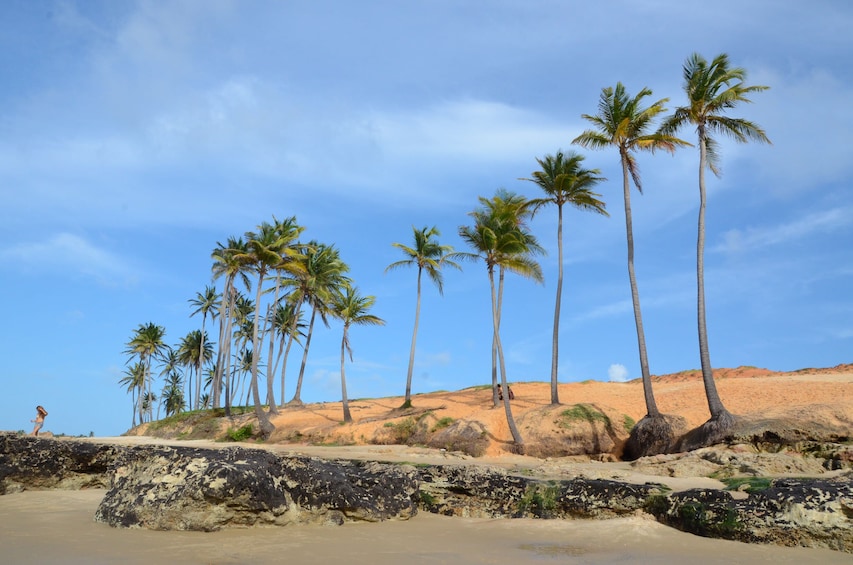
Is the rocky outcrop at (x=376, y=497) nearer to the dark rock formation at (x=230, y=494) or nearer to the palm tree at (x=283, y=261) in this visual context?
the dark rock formation at (x=230, y=494)

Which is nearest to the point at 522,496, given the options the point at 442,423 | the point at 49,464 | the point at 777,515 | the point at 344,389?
the point at 777,515

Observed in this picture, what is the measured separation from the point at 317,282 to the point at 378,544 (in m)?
35.8

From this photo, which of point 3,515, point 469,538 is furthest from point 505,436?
point 3,515

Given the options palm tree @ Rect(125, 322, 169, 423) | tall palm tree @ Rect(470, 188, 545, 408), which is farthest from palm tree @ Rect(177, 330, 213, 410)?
tall palm tree @ Rect(470, 188, 545, 408)

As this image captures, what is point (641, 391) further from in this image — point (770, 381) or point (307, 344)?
point (307, 344)

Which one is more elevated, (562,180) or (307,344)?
(562,180)

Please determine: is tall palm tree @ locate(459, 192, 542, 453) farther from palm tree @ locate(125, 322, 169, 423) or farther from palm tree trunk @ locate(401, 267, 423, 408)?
palm tree @ locate(125, 322, 169, 423)

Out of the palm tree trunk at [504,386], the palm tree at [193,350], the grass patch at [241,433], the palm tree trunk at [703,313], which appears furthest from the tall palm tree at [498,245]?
the palm tree at [193,350]

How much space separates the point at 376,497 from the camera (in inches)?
273

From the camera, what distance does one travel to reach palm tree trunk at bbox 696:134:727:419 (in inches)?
757

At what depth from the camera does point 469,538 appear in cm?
600

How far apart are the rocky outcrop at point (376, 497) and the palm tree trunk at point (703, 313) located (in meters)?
12.9

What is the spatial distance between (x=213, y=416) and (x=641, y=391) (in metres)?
28.4

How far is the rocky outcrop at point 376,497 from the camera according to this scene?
557 centimetres
